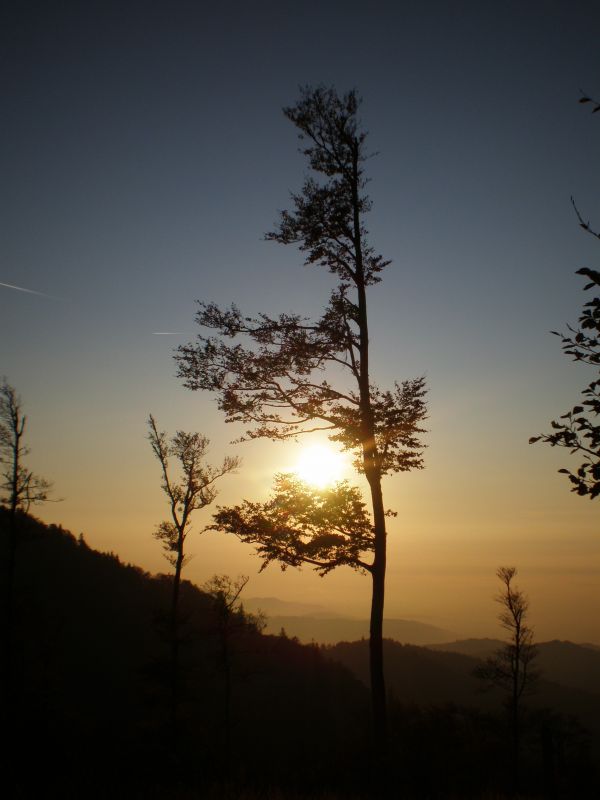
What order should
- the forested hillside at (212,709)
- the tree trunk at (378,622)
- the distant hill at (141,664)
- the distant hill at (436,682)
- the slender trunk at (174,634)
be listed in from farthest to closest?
the distant hill at (436,682)
the distant hill at (141,664)
the slender trunk at (174,634)
the tree trunk at (378,622)
the forested hillside at (212,709)

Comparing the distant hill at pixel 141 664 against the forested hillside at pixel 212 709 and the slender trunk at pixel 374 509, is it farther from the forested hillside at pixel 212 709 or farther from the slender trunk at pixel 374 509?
the slender trunk at pixel 374 509

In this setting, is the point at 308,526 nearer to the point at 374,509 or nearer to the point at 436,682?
the point at 374,509

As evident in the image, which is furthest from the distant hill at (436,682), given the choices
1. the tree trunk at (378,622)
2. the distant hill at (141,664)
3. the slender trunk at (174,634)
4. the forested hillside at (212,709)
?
the tree trunk at (378,622)

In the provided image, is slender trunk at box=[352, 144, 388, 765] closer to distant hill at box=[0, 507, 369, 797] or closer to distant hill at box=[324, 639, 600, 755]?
distant hill at box=[0, 507, 369, 797]

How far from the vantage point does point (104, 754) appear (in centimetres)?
983

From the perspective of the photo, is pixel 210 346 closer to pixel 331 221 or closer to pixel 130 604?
pixel 331 221

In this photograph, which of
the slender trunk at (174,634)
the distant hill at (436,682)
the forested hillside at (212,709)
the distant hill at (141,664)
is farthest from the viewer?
Result: the distant hill at (436,682)

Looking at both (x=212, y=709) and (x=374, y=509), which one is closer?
(x=374, y=509)

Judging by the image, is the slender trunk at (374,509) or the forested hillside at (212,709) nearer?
the forested hillside at (212,709)

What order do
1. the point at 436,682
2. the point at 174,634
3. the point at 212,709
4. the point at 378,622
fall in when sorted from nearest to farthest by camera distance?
the point at 378,622
the point at 174,634
the point at 212,709
the point at 436,682

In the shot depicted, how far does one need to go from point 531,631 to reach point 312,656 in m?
59.0

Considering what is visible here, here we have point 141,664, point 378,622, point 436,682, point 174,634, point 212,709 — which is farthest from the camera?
point 436,682

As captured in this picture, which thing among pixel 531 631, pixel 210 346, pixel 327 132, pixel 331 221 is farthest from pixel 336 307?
pixel 531 631

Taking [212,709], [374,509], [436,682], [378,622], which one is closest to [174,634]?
[378,622]
